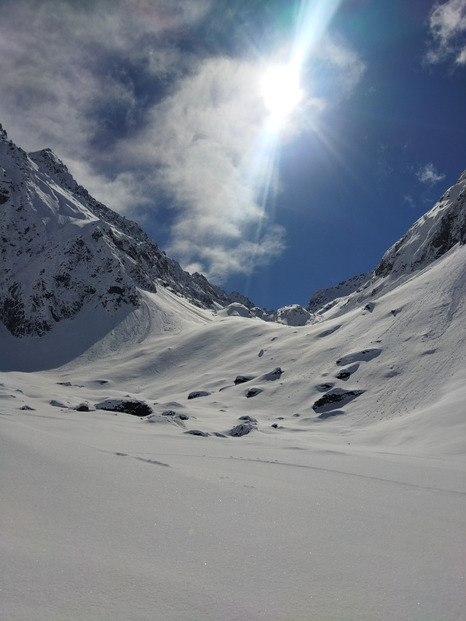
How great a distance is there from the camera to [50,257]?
98.4 m

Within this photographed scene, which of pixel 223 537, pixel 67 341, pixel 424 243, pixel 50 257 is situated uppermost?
pixel 50 257

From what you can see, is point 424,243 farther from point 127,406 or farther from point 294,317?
point 294,317

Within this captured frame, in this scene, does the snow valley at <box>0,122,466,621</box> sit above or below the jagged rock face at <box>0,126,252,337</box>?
below

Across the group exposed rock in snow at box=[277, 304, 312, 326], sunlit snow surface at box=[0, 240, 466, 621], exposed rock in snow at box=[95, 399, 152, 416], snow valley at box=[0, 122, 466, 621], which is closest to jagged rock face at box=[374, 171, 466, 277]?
snow valley at box=[0, 122, 466, 621]

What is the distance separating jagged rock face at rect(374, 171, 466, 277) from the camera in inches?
2218

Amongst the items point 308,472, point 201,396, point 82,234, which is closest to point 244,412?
point 201,396

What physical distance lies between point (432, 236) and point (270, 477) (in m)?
61.1

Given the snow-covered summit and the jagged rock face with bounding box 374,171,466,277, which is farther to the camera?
the snow-covered summit

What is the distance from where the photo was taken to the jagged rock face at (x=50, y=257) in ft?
295

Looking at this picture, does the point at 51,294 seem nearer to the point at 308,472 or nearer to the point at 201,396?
the point at 201,396

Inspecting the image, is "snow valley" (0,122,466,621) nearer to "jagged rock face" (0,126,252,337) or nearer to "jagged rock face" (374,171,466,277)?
"jagged rock face" (374,171,466,277)

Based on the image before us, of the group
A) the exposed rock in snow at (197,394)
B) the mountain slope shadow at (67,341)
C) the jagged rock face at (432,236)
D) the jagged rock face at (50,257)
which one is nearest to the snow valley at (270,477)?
the exposed rock in snow at (197,394)

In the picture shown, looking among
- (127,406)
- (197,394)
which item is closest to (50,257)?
(197,394)

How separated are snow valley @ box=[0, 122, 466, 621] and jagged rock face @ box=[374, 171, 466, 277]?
0.31 metres
